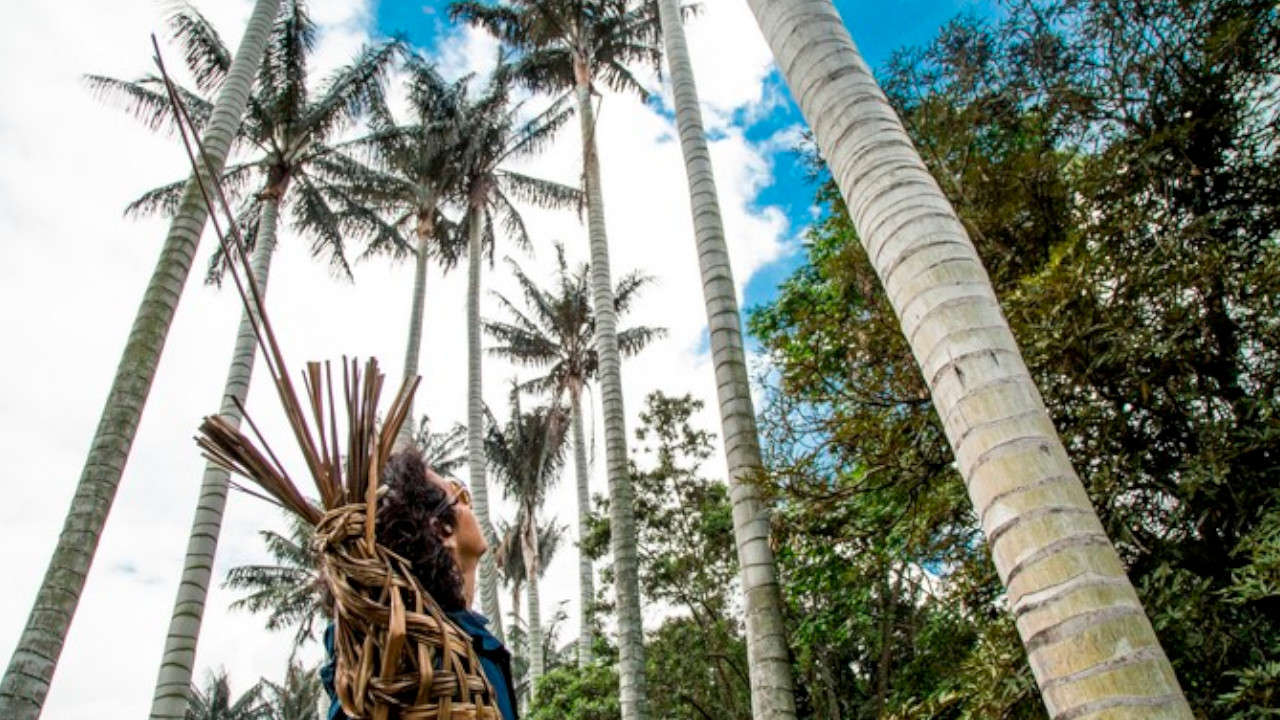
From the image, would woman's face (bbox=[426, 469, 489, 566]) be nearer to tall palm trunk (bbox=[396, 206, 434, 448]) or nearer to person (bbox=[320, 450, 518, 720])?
person (bbox=[320, 450, 518, 720])

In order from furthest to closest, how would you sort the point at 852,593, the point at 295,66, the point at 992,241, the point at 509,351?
the point at 509,351
the point at 295,66
the point at 852,593
the point at 992,241

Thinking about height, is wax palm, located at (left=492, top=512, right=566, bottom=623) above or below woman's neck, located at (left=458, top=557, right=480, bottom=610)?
above

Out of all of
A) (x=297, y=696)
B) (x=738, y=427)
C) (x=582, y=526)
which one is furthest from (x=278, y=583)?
(x=738, y=427)

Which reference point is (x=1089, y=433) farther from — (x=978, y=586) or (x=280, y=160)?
(x=280, y=160)

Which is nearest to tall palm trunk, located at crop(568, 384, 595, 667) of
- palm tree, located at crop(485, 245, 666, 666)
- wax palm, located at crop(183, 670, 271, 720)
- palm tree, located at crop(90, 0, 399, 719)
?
palm tree, located at crop(485, 245, 666, 666)

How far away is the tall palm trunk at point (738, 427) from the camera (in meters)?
6.14

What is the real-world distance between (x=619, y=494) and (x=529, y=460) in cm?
1351

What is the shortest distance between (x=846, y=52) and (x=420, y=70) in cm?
1780

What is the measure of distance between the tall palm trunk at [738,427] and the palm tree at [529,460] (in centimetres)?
1414

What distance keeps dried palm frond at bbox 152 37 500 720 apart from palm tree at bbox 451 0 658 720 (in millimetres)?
9019

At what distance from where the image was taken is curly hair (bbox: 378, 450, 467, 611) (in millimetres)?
1465

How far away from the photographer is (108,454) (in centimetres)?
624

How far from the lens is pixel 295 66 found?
1515cm

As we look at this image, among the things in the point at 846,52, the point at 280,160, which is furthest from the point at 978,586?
the point at 280,160
